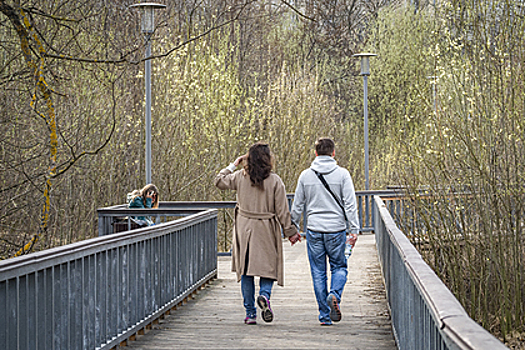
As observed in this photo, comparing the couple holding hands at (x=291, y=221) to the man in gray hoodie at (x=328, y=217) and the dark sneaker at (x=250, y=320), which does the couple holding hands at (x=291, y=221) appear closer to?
the man in gray hoodie at (x=328, y=217)

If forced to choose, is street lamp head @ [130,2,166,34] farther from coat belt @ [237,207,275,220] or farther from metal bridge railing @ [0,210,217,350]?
coat belt @ [237,207,275,220]

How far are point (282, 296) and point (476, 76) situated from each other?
384 centimetres

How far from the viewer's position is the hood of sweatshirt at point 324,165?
28.0 feet

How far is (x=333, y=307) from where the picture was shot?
8.53 meters

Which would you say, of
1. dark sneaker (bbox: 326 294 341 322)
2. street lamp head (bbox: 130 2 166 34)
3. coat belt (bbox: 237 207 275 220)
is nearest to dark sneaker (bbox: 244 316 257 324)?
dark sneaker (bbox: 326 294 341 322)

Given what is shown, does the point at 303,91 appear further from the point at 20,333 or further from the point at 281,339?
the point at 20,333

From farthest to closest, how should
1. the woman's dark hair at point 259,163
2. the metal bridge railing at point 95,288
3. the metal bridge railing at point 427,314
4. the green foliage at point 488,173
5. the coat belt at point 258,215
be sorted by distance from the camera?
1. the green foliage at point 488,173
2. the coat belt at point 258,215
3. the woman's dark hair at point 259,163
4. the metal bridge railing at point 95,288
5. the metal bridge railing at point 427,314

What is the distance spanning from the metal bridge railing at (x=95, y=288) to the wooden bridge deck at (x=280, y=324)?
26 centimetres

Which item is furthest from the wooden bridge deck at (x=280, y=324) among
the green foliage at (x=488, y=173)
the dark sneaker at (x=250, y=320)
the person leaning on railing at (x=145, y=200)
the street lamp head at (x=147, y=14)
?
the street lamp head at (x=147, y=14)

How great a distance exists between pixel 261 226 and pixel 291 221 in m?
0.34

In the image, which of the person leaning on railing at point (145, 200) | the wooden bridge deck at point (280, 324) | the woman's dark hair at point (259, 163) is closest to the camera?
the wooden bridge deck at point (280, 324)

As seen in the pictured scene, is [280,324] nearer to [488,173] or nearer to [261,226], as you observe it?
[261,226]

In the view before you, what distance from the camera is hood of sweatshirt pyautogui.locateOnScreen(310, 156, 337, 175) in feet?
28.0

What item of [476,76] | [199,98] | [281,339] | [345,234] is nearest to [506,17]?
[476,76]
